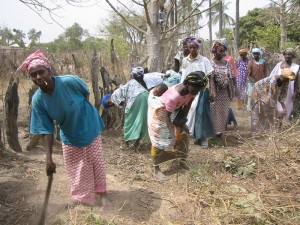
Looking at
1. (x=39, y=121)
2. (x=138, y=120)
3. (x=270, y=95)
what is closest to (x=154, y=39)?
(x=138, y=120)

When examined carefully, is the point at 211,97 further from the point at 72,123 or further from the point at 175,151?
the point at 72,123

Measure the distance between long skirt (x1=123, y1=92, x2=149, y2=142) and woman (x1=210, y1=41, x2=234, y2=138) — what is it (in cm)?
110

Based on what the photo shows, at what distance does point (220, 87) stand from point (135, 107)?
142 cm

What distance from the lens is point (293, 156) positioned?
133 inches

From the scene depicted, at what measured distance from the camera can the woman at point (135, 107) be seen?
498 centimetres

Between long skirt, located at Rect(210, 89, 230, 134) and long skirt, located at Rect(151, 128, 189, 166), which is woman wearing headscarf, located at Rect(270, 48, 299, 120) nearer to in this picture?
long skirt, located at Rect(210, 89, 230, 134)

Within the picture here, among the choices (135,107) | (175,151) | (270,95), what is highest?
(270,95)

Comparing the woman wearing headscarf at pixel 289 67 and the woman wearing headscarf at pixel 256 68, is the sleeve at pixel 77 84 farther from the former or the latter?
the woman wearing headscarf at pixel 256 68

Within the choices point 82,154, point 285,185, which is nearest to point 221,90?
point 285,185

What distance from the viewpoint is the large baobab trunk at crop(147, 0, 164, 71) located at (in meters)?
6.48

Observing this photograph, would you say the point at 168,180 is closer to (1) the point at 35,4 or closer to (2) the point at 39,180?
(2) the point at 39,180

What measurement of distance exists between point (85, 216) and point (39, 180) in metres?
1.20

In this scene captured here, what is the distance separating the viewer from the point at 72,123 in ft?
9.62

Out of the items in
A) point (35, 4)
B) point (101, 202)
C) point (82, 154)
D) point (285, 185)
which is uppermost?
point (35, 4)
